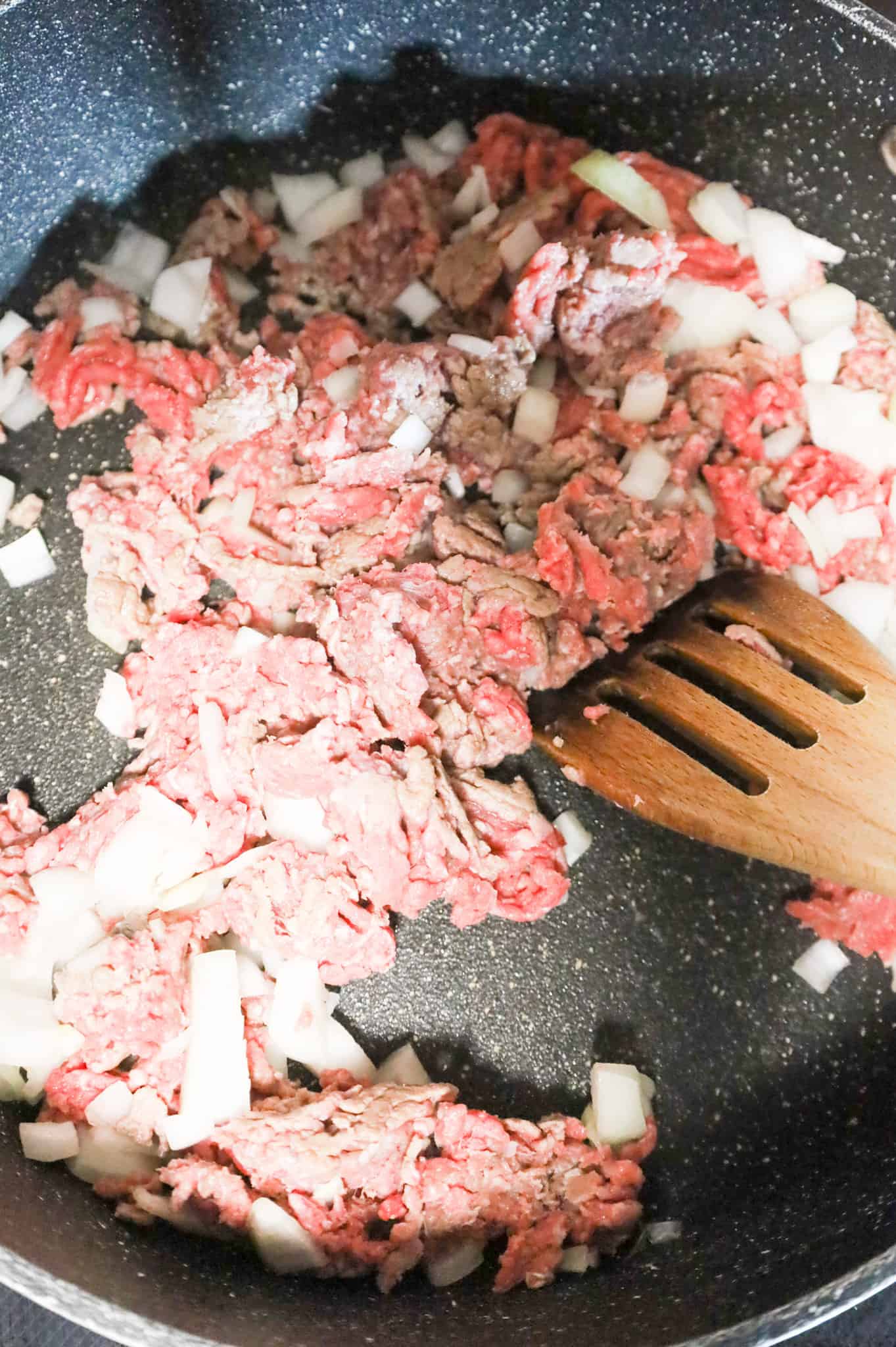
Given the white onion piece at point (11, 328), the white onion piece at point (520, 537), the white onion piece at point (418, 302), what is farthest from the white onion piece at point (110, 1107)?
the white onion piece at point (418, 302)

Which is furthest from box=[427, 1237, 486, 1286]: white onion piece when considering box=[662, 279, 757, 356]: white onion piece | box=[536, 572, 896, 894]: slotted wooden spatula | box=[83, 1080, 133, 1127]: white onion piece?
box=[662, 279, 757, 356]: white onion piece

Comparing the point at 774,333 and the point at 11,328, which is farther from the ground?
the point at 11,328

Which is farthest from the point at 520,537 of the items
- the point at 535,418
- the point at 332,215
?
the point at 332,215

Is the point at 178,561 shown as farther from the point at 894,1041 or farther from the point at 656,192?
the point at 894,1041

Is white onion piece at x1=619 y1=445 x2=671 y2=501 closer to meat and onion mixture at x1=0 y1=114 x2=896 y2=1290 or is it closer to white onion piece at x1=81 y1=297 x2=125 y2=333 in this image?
meat and onion mixture at x1=0 y1=114 x2=896 y2=1290

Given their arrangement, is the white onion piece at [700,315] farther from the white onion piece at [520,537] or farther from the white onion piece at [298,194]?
the white onion piece at [298,194]

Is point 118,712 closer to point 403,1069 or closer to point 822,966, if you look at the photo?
point 403,1069

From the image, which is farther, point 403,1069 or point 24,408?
point 24,408

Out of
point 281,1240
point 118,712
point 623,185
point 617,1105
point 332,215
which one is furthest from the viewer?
point 332,215
